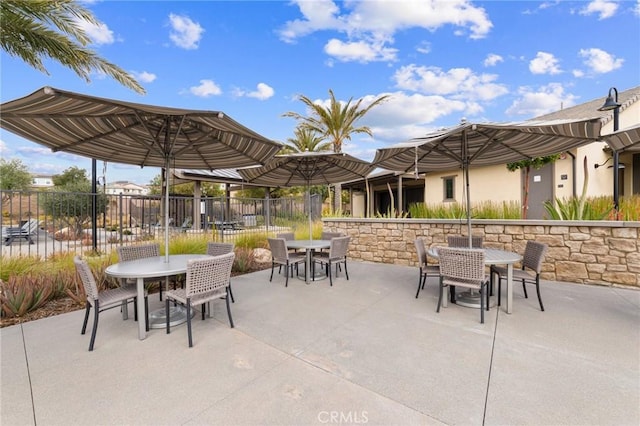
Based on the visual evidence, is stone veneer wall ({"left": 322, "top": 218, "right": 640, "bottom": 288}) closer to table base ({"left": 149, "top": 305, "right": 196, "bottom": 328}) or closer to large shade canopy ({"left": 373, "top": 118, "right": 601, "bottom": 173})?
large shade canopy ({"left": 373, "top": 118, "right": 601, "bottom": 173})

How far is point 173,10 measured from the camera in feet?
26.1

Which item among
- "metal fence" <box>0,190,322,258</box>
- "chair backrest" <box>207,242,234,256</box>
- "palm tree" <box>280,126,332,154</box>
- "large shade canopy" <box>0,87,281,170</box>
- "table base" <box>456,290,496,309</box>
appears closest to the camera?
"large shade canopy" <box>0,87,281,170</box>

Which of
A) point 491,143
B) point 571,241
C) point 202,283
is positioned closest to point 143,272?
point 202,283

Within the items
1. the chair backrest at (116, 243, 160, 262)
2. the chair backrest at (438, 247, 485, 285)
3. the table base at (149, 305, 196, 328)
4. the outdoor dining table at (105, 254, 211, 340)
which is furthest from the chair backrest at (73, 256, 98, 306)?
the chair backrest at (438, 247, 485, 285)

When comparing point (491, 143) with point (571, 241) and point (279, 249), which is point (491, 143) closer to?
point (571, 241)

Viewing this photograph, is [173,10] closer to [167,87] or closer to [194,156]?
[167,87]

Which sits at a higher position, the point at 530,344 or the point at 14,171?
the point at 14,171

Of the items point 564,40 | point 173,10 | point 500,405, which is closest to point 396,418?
point 500,405

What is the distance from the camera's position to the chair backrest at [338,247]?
5.70m

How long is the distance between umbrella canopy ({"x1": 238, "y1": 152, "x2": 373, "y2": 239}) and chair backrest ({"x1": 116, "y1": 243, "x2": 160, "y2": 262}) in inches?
102

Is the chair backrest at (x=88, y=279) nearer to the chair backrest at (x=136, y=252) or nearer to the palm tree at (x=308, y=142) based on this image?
the chair backrest at (x=136, y=252)

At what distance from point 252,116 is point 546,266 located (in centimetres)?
1418

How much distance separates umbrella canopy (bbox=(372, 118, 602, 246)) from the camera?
3.80 metres

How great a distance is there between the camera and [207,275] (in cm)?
331
